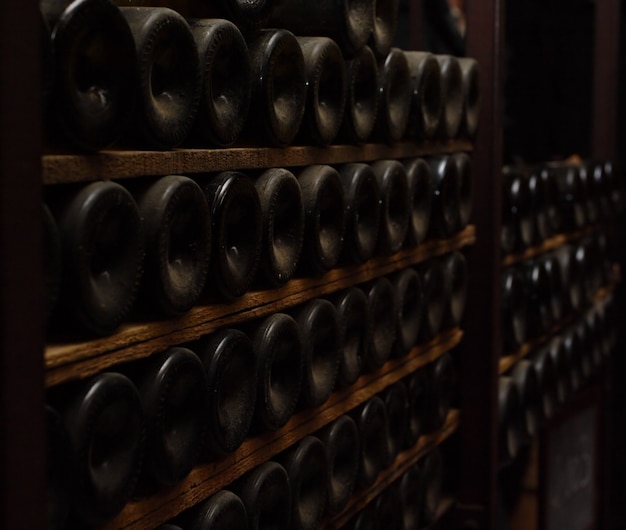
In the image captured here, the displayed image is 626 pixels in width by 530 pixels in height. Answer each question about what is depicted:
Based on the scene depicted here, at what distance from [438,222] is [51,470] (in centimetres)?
200

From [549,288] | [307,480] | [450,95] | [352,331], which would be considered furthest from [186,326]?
[549,288]

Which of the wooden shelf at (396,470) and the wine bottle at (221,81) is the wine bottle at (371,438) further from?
the wine bottle at (221,81)

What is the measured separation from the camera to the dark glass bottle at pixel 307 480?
254 cm

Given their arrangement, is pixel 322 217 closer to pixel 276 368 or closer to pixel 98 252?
pixel 276 368

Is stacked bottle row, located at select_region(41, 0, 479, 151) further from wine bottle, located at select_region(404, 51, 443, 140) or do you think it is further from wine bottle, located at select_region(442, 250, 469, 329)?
wine bottle, located at select_region(442, 250, 469, 329)

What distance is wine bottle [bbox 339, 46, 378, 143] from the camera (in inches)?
109

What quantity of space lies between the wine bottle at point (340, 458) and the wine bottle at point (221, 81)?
0.91m

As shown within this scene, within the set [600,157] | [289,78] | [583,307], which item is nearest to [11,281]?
[289,78]

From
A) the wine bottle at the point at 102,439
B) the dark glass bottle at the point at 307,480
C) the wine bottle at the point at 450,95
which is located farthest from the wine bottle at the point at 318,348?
the wine bottle at the point at 450,95

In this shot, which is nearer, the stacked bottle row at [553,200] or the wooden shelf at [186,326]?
the wooden shelf at [186,326]

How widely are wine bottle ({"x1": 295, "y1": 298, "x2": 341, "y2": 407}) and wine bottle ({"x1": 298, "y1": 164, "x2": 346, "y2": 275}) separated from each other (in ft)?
0.34

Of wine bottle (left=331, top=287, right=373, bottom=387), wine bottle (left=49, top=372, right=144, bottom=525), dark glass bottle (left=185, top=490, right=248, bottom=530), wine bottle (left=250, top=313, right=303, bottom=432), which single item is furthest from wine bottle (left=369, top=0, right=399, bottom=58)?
wine bottle (left=49, top=372, right=144, bottom=525)

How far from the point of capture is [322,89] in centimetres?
266

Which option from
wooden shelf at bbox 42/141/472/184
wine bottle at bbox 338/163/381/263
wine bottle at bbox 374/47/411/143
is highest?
wine bottle at bbox 374/47/411/143
